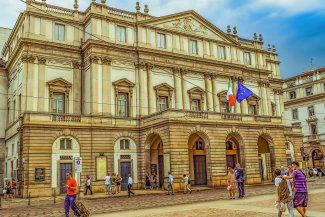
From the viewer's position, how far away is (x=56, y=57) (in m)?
35.9

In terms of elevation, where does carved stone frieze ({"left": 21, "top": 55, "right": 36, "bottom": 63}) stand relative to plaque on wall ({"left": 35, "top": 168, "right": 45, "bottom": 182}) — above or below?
above

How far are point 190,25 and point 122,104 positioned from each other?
1300 cm

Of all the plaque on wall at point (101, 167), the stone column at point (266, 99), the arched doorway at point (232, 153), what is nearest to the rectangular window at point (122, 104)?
the plaque on wall at point (101, 167)

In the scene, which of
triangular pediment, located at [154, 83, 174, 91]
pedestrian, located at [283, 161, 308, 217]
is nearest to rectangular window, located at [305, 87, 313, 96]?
triangular pediment, located at [154, 83, 174, 91]

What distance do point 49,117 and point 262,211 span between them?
22.1 metres

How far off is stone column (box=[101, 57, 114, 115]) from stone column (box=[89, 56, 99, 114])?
2.55ft

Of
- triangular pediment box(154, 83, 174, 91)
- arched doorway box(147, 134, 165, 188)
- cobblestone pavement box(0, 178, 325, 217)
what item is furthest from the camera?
triangular pediment box(154, 83, 174, 91)

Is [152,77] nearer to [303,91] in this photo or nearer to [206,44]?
[206,44]

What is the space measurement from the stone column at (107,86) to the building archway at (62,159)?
4.61m

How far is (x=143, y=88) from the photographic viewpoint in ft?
125

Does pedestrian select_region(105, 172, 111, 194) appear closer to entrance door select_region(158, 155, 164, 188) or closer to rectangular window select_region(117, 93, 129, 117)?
entrance door select_region(158, 155, 164, 188)

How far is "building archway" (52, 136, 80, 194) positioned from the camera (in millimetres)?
32062

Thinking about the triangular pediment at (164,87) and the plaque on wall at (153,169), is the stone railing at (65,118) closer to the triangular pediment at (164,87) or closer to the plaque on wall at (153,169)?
the plaque on wall at (153,169)

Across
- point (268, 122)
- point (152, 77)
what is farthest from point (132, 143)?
point (268, 122)
